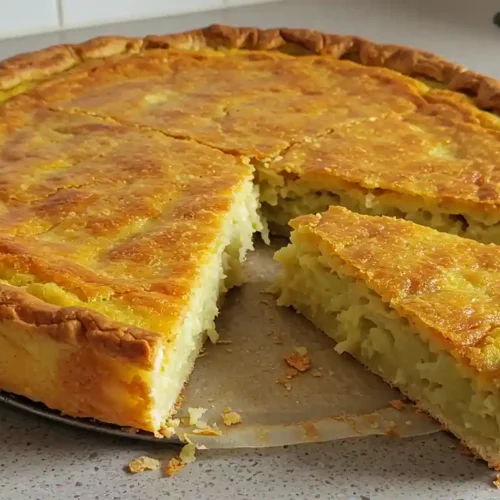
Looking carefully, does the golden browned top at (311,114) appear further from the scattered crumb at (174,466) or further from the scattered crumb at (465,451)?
the scattered crumb at (174,466)

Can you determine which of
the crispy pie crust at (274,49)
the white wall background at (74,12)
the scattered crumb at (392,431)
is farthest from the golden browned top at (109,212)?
the white wall background at (74,12)

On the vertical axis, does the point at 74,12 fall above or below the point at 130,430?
above

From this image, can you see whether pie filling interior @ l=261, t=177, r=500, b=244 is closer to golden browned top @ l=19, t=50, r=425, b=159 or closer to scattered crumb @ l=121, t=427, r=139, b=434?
golden browned top @ l=19, t=50, r=425, b=159

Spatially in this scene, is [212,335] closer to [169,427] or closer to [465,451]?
[169,427]

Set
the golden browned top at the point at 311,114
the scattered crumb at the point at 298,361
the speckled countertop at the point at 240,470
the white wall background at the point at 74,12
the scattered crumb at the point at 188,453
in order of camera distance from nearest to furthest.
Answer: the speckled countertop at the point at 240,470, the scattered crumb at the point at 188,453, the scattered crumb at the point at 298,361, the golden browned top at the point at 311,114, the white wall background at the point at 74,12

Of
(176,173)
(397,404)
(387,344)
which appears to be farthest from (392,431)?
(176,173)

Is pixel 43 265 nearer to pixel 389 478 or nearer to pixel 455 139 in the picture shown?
pixel 389 478

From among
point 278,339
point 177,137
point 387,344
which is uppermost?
point 177,137
